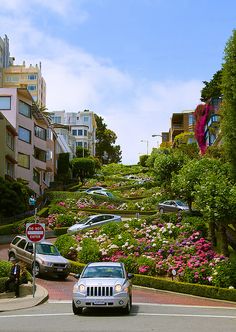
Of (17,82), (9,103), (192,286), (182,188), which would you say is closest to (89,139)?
(17,82)

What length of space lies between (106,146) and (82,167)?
47958 millimetres

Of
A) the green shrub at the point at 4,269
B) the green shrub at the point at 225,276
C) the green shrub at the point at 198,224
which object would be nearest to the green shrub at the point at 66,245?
the green shrub at the point at 198,224

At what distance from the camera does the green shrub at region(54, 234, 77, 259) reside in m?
28.9

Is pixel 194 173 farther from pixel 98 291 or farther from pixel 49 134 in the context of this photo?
pixel 49 134

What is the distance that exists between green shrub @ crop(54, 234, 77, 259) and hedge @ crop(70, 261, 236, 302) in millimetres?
5892

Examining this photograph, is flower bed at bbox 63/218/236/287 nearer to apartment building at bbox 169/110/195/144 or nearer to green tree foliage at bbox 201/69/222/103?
green tree foliage at bbox 201/69/222/103

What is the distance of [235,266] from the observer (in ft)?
71.8

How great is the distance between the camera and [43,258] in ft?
80.2

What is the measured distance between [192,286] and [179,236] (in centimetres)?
653

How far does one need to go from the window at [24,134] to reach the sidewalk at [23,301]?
36.8 m

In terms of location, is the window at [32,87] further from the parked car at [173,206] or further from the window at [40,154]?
the parked car at [173,206]

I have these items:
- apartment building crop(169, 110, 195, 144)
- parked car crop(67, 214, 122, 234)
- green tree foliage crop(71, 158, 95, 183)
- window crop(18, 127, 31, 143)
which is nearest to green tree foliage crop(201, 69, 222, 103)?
window crop(18, 127, 31, 143)

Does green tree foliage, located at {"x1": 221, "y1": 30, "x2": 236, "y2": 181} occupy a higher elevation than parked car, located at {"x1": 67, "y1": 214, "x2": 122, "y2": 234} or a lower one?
higher

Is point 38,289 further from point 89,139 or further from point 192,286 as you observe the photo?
point 89,139
